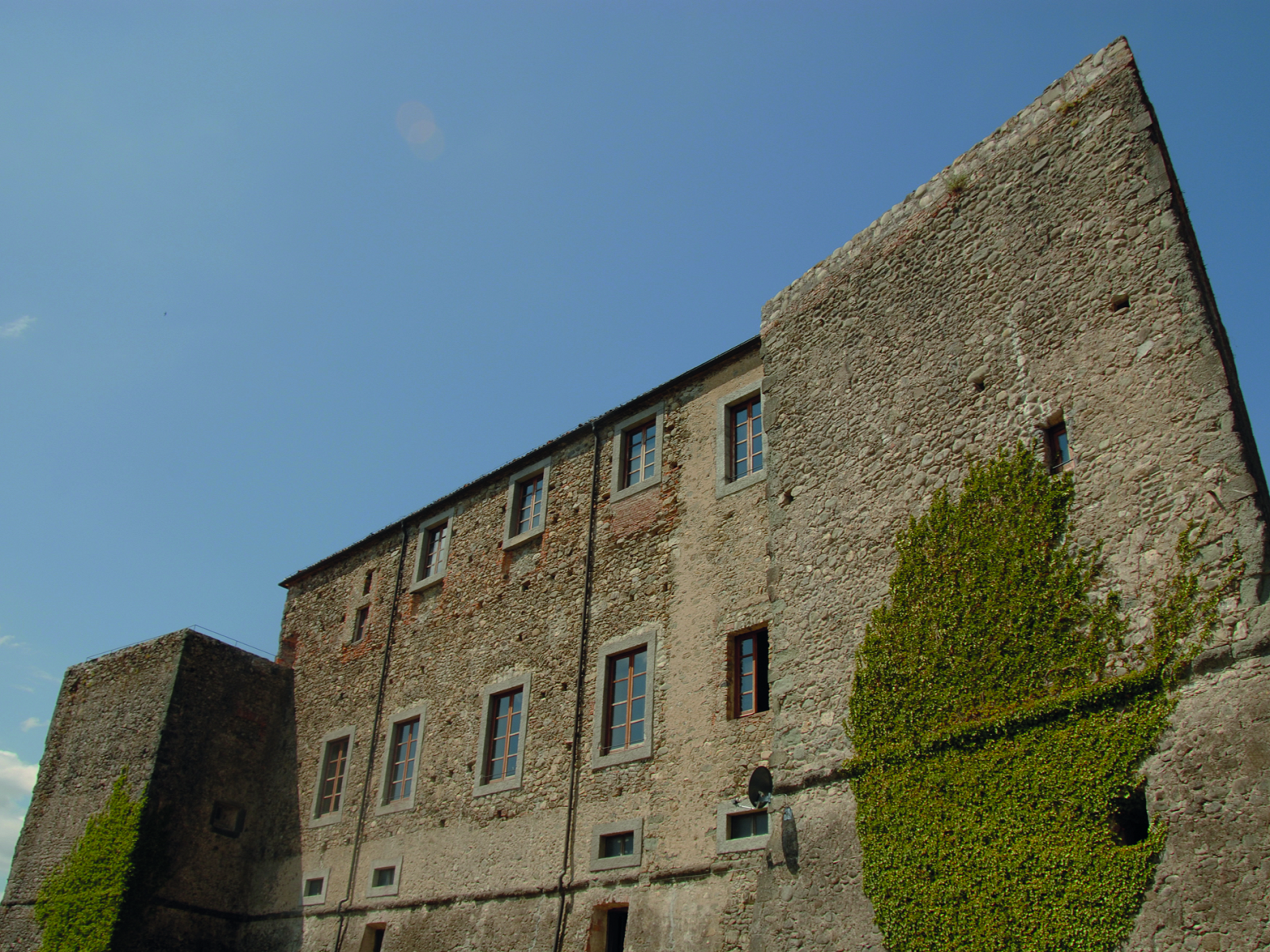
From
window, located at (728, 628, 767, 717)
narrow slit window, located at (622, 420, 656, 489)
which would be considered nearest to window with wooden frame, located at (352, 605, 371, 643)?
narrow slit window, located at (622, 420, 656, 489)

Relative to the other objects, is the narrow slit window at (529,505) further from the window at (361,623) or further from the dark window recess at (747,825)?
the dark window recess at (747,825)

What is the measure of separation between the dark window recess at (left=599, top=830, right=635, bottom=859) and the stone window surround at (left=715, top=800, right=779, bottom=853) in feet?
4.42

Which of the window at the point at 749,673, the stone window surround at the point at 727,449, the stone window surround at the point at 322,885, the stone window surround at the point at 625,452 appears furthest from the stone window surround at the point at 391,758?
the stone window surround at the point at 727,449

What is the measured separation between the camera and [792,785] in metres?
9.62

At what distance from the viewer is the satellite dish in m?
10.2

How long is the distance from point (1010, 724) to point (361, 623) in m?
13.5

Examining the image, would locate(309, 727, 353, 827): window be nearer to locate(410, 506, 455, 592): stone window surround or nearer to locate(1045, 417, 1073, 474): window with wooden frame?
locate(410, 506, 455, 592): stone window surround

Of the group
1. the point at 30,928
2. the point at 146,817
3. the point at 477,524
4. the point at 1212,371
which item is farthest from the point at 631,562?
the point at 30,928

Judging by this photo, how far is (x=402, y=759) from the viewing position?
16.3 metres

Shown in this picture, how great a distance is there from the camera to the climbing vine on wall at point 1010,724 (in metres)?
7.26

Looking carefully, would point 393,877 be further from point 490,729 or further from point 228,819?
point 228,819

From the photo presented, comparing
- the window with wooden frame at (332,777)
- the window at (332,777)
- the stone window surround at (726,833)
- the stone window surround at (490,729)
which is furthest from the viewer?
the window with wooden frame at (332,777)

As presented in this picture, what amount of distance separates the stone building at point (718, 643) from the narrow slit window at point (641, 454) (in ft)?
0.19

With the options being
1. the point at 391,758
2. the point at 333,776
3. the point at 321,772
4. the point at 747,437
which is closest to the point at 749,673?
the point at 747,437
